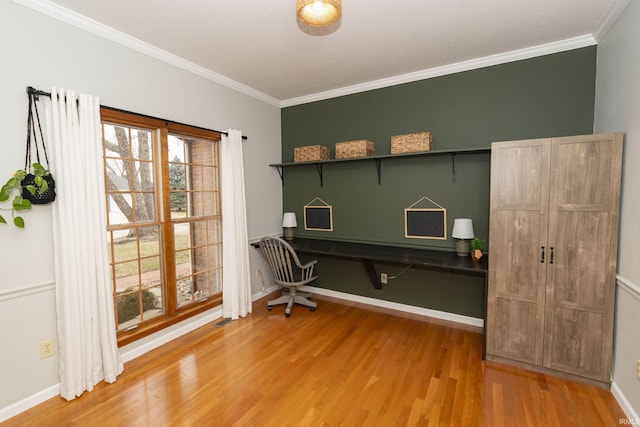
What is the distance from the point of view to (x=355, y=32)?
2400 millimetres

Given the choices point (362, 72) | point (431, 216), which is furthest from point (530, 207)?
point (362, 72)

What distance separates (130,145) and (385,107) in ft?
8.80

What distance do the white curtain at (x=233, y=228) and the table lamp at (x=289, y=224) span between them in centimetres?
75

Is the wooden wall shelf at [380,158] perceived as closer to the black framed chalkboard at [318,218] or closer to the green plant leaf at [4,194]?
the black framed chalkboard at [318,218]

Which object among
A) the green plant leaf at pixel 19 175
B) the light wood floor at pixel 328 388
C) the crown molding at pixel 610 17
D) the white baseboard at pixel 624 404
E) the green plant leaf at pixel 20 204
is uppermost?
the crown molding at pixel 610 17

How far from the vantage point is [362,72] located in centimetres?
321

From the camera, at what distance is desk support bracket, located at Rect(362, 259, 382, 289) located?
131 inches

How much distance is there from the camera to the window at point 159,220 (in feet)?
8.20

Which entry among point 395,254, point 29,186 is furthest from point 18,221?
point 395,254

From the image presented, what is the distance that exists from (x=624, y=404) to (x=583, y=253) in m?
0.98

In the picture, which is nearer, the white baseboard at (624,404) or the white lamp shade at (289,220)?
the white baseboard at (624,404)

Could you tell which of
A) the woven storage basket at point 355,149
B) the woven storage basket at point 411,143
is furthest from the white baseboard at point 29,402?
the woven storage basket at point 411,143

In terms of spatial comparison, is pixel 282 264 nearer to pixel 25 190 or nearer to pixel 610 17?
pixel 25 190

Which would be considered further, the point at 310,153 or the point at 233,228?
the point at 310,153
